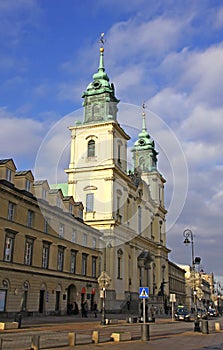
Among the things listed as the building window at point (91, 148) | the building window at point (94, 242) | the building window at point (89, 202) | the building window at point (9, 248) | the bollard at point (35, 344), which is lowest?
the bollard at point (35, 344)

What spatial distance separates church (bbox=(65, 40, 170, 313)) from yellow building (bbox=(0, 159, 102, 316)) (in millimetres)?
9535

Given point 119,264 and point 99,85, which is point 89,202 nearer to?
point 119,264

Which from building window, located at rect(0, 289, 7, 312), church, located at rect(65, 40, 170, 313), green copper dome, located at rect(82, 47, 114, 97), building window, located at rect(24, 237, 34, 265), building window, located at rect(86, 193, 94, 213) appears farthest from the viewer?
green copper dome, located at rect(82, 47, 114, 97)

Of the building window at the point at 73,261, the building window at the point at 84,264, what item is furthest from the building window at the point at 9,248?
the building window at the point at 84,264

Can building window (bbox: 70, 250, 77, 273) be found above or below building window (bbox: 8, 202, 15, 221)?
below

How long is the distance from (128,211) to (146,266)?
41.6 feet

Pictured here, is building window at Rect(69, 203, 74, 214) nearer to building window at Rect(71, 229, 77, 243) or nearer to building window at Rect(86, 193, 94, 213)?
building window at Rect(71, 229, 77, 243)

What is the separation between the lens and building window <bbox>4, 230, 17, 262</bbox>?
119ft

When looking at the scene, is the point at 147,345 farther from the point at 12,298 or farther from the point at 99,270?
the point at 99,270

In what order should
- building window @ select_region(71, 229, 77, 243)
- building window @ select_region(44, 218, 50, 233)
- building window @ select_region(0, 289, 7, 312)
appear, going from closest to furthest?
1. building window @ select_region(0, 289, 7, 312)
2. building window @ select_region(44, 218, 50, 233)
3. building window @ select_region(71, 229, 77, 243)

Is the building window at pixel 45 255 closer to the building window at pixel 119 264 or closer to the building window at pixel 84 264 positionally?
the building window at pixel 84 264

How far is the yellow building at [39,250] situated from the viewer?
36531 millimetres

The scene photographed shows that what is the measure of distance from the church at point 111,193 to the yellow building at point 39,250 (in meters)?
9.53

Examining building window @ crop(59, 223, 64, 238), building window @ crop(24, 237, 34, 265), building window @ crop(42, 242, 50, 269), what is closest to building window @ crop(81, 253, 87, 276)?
building window @ crop(59, 223, 64, 238)
